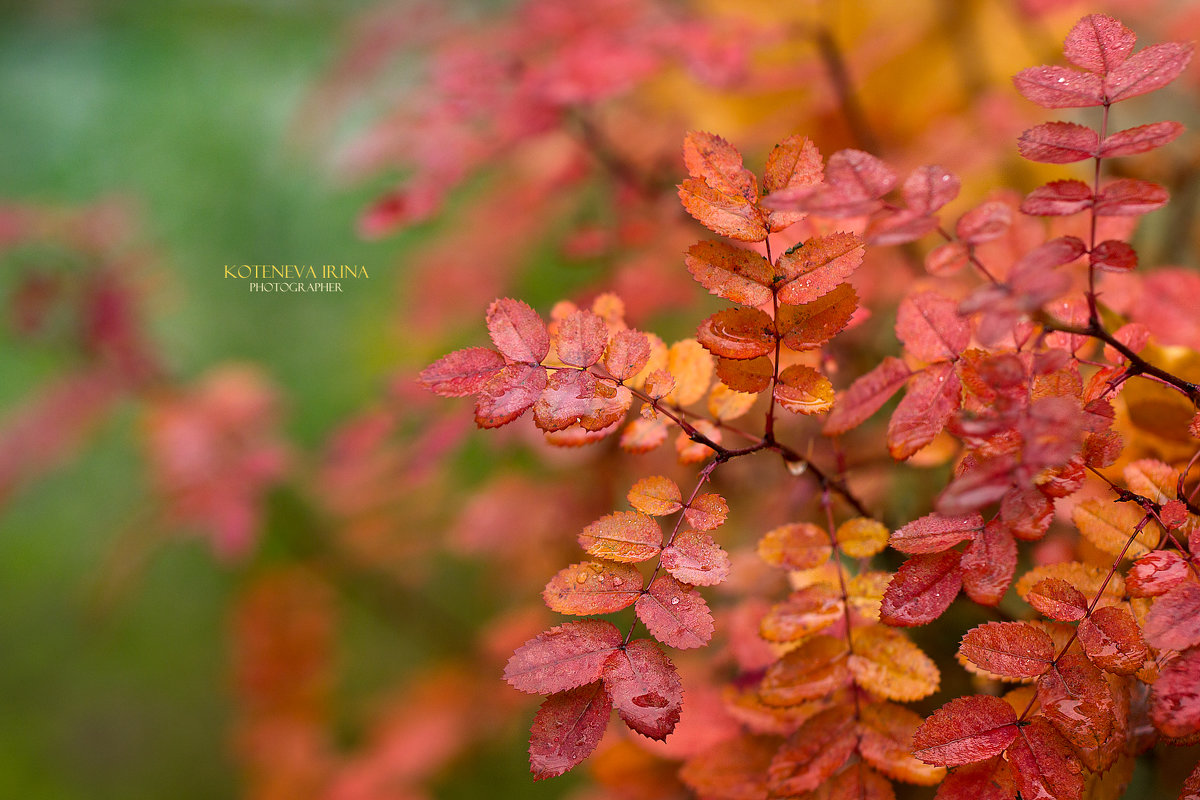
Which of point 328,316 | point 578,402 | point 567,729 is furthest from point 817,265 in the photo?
point 328,316

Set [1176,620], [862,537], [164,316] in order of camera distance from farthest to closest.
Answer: [164,316] < [862,537] < [1176,620]

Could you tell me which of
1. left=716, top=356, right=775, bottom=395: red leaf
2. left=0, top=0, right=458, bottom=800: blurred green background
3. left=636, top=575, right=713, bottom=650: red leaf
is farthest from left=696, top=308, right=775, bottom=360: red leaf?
left=0, top=0, right=458, bottom=800: blurred green background

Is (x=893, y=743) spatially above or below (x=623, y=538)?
below

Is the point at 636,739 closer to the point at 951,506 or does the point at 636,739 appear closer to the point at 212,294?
the point at 951,506

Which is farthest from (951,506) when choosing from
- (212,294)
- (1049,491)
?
(212,294)

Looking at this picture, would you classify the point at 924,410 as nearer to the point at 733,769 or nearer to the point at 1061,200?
the point at 1061,200

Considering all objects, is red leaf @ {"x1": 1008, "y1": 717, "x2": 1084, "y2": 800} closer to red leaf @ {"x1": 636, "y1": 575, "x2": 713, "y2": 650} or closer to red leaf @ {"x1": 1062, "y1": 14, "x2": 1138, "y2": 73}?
Result: red leaf @ {"x1": 636, "y1": 575, "x2": 713, "y2": 650}
